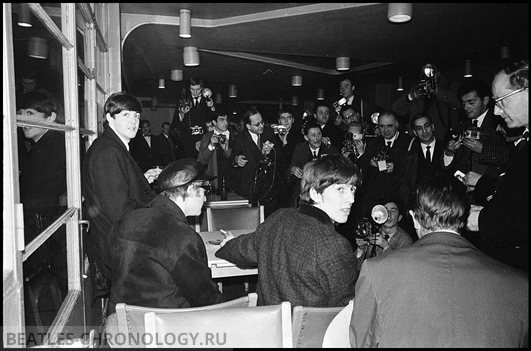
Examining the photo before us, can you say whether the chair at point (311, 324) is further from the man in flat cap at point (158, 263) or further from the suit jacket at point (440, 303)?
the man in flat cap at point (158, 263)

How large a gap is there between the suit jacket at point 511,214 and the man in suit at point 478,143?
1.11 m

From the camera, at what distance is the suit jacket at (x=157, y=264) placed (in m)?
1.60

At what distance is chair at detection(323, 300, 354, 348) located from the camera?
1.27m

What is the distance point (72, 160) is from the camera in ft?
6.50

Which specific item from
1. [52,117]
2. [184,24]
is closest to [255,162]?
[184,24]

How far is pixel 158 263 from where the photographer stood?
5.25 feet

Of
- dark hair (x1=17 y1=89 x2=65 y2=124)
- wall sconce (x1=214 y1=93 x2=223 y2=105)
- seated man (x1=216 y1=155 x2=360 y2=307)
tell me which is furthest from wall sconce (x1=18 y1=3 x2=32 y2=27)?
wall sconce (x1=214 y1=93 x2=223 y2=105)

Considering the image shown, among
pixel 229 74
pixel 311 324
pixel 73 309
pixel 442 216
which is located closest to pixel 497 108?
pixel 442 216

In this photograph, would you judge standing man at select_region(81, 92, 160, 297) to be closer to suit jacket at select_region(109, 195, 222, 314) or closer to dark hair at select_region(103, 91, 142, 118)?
dark hair at select_region(103, 91, 142, 118)

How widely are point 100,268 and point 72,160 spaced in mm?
556

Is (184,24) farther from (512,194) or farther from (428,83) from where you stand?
(512,194)

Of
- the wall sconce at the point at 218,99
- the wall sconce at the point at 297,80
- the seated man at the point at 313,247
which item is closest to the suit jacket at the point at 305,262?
the seated man at the point at 313,247

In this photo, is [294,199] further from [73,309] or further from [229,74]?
[229,74]

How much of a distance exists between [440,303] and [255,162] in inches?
130
